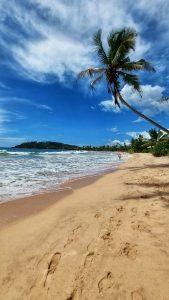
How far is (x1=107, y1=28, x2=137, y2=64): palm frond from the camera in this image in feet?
50.2

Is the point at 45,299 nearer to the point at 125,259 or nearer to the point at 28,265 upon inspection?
the point at 28,265

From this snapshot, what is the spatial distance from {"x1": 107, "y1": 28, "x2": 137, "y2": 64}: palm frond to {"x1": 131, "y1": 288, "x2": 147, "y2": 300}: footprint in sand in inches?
588

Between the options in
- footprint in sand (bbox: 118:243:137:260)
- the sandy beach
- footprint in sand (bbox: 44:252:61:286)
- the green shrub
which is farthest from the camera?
the green shrub

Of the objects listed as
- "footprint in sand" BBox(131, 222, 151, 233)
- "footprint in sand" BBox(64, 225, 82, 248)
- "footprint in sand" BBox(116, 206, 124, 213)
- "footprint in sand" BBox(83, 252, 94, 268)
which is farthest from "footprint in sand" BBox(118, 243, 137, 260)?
"footprint in sand" BBox(116, 206, 124, 213)

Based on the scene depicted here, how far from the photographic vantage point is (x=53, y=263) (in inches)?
119

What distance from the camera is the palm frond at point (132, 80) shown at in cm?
1583

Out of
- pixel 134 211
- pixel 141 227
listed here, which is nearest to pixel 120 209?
pixel 134 211

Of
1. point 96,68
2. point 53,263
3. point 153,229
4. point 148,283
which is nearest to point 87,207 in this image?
point 153,229

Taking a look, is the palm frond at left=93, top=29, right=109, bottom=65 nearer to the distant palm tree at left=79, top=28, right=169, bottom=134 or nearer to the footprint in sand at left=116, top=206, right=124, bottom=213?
the distant palm tree at left=79, top=28, right=169, bottom=134

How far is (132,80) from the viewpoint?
52.0 feet

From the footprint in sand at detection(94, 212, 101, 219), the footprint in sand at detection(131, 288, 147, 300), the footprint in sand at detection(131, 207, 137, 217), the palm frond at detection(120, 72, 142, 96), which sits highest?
the palm frond at detection(120, 72, 142, 96)

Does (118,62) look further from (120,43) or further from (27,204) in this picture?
(27,204)

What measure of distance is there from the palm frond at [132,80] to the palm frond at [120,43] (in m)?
1.27

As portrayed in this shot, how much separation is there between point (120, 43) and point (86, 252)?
1559cm
